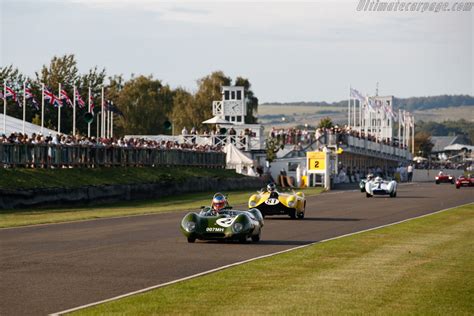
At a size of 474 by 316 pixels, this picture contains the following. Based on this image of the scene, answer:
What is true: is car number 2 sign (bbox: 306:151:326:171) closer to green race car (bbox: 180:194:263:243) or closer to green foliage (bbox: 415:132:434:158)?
green race car (bbox: 180:194:263:243)

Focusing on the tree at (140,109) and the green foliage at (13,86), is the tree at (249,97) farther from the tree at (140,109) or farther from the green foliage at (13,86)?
the green foliage at (13,86)

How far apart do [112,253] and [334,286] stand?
6.44m

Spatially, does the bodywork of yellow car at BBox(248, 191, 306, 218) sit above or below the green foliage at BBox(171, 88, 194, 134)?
below

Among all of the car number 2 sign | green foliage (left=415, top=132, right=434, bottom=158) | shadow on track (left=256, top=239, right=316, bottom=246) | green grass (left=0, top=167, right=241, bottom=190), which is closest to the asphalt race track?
shadow on track (left=256, top=239, right=316, bottom=246)

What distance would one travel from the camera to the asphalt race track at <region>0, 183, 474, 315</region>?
577 inches

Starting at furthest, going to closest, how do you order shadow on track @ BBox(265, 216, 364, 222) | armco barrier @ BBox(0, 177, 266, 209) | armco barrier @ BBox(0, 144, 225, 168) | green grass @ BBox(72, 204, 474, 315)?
armco barrier @ BBox(0, 144, 225, 168)
armco barrier @ BBox(0, 177, 266, 209)
shadow on track @ BBox(265, 216, 364, 222)
green grass @ BBox(72, 204, 474, 315)

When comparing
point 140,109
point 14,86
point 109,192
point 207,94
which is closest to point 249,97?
point 207,94

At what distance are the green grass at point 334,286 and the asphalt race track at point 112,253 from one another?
89 centimetres

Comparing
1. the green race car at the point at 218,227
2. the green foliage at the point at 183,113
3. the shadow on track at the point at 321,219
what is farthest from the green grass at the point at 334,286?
the green foliage at the point at 183,113

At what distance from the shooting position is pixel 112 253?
67.5 ft

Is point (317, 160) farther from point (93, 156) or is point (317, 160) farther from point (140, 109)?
point (140, 109)

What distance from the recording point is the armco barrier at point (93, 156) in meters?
42.2

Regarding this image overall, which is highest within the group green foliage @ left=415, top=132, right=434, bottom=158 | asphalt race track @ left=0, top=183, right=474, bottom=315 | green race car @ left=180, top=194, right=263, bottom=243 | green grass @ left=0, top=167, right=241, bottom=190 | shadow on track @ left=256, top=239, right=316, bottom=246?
green foliage @ left=415, top=132, right=434, bottom=158

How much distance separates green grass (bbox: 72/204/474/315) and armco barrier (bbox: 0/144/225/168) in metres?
21.9
